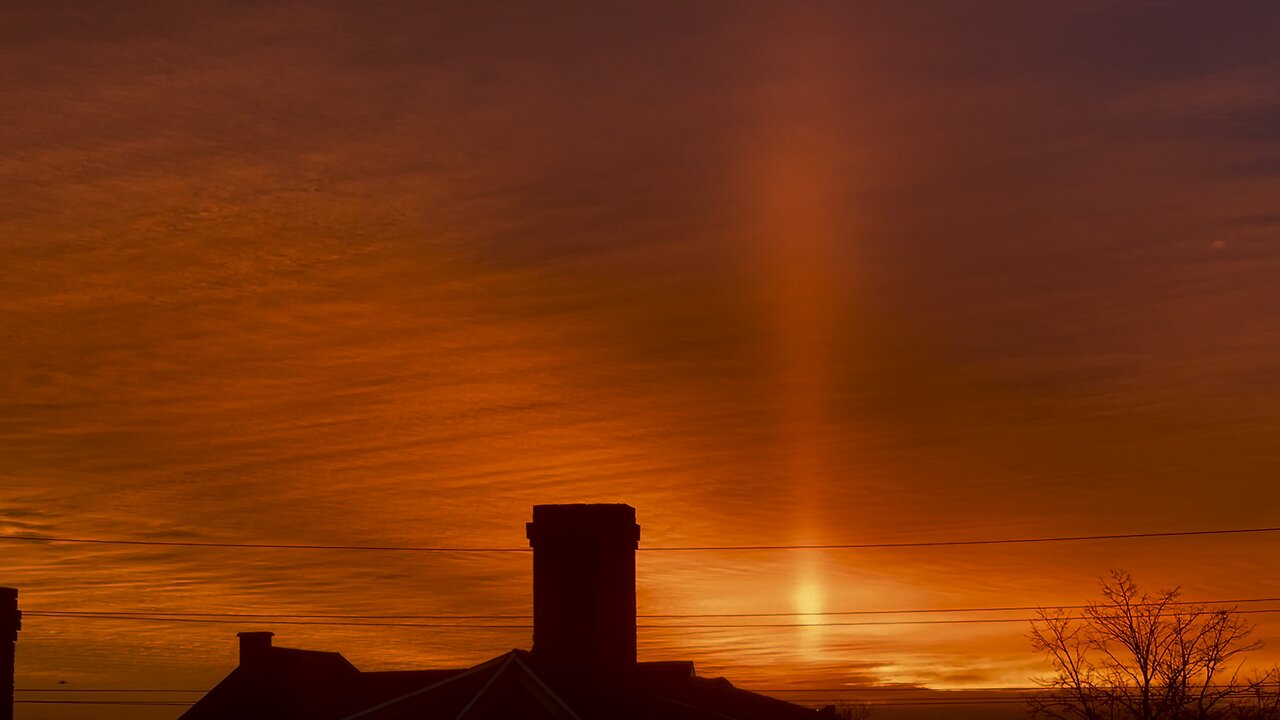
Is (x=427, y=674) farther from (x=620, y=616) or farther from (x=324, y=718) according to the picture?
(x=620, y=616)

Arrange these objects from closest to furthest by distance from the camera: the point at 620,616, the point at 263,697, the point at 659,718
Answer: the point at 659,718 → the point at 620,616 → the point at 263,697

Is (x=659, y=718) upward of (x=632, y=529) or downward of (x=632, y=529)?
downward

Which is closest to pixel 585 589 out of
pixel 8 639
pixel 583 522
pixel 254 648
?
pixel 583 522

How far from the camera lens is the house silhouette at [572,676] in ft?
75.8

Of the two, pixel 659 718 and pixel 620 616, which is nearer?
pixel 659 718

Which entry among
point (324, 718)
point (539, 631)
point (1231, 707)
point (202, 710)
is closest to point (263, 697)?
point (202, 710)

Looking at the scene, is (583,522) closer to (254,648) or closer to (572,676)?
(572,676)

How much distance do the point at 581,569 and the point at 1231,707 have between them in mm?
27568

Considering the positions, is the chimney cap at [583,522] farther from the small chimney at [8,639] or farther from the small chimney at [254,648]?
the small chimney at [8,639]

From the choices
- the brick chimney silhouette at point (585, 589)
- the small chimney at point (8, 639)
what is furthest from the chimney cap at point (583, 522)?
the small chimney at point (8, 639)

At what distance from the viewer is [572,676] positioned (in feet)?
84.9

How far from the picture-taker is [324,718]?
87.3 feet

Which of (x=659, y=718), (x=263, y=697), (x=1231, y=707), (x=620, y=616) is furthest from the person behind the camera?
(x=1231, y=707)

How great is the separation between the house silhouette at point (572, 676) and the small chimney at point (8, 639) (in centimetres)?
1222
